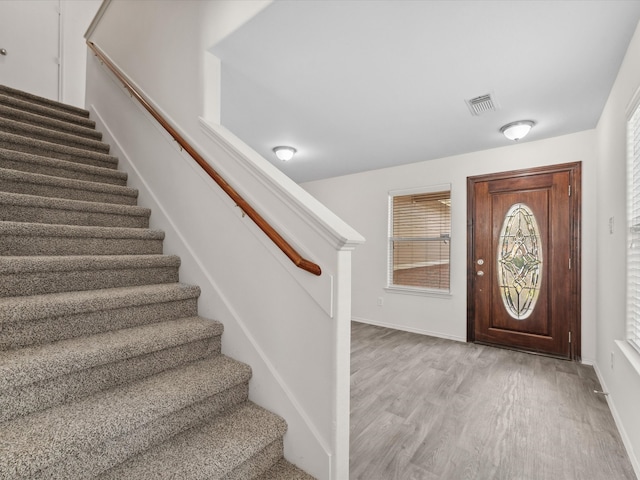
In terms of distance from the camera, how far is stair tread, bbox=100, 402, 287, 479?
44.8 inches

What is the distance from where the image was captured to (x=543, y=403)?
96.7 inches

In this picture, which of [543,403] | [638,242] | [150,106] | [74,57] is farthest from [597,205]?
[74,57]

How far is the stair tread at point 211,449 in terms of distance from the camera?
1.14m

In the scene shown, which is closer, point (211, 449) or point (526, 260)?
point (211, 449)

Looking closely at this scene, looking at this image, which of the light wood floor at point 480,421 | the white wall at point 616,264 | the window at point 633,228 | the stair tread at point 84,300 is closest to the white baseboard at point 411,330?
the light wood floor at point 480,421

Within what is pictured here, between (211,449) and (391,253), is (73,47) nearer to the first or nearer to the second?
(391,253)

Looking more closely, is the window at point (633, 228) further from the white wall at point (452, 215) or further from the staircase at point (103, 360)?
the staircase at point (103, 360)

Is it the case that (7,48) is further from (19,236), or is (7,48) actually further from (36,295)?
(36,295)

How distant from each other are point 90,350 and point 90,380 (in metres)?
0.12

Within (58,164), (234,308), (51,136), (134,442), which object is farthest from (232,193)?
(51,136)

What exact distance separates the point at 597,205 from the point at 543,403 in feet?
6.67

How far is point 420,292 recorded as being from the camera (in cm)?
446

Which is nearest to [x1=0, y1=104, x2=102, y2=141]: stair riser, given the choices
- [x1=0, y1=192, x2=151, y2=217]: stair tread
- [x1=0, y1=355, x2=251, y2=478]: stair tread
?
[x1=0, y1=192, x2=151, y2=217]: stair tread

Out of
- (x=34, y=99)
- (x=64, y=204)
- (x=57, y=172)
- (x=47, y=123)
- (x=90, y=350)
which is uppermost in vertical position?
(x=34, y=99)
